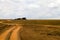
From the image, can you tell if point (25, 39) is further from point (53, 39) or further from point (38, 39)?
point (53, 39)

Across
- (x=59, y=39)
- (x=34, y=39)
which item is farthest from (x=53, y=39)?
(x=34, y=39)

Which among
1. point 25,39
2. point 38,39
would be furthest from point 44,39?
point 25,39

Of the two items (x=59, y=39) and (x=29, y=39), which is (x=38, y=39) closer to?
(x=29, y=39)

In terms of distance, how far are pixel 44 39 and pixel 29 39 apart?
197cm

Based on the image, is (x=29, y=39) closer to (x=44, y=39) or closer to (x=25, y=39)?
(x=25, y=39)

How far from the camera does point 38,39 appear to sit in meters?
22.5

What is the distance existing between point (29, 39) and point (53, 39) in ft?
10.4

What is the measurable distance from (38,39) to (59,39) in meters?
2.76

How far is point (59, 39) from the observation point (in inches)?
897

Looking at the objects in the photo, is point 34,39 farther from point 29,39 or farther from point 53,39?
point 53,39

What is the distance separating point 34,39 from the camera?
2242 cm

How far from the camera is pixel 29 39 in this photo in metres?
22.3

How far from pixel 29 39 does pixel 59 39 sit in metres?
3.92

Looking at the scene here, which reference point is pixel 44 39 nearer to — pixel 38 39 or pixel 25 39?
pixel 38 39
